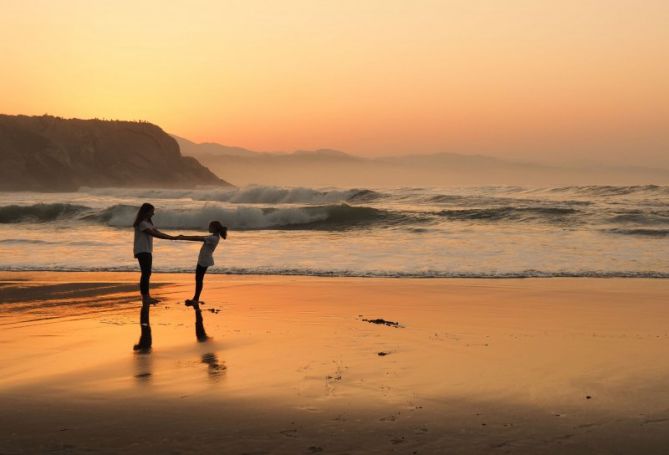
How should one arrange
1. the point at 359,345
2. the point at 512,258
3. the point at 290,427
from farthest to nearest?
the point at 512,258 < the point at 359,345 < the point at 290,427

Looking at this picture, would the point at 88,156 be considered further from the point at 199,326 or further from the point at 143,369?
the point at 143,369

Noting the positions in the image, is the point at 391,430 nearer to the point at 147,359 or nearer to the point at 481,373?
the point at 481,373

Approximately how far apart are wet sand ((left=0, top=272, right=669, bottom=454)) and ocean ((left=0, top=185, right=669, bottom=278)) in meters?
5.04

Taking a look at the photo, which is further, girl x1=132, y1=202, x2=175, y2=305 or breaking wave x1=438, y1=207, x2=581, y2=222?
breaking wave x1=438, y1=207, x2=581, y2=222

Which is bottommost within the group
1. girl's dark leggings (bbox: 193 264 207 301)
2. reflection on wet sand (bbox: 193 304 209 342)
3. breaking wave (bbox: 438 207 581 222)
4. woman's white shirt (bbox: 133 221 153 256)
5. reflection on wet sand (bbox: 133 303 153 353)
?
reflection on wet sand (bbox: 193 304 209 342)

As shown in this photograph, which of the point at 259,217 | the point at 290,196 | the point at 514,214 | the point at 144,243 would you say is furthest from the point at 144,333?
the point at 290,196

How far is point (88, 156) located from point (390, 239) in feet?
392

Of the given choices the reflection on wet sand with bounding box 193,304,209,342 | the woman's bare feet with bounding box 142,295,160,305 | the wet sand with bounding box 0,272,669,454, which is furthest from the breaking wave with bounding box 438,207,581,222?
the reflection on wet sand with bounding box 193,304,209,342

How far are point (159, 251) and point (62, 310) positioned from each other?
31.3 ft

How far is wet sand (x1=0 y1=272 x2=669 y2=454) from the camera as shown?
17.1 feet

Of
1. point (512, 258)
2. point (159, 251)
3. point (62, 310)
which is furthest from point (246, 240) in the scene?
point (62, 310)

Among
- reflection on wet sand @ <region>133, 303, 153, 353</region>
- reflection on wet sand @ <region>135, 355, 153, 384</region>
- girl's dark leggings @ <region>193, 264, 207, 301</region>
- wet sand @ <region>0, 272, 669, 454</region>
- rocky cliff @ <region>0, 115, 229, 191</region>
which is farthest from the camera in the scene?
rocky cliff @ <region>0, 115, 229, 191</region>

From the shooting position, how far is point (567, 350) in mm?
8117

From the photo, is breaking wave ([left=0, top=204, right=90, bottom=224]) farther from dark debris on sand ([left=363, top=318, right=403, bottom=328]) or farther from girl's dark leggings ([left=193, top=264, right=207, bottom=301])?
dark debris on sand ([left=363, top=318, right=403, bottom=328])
